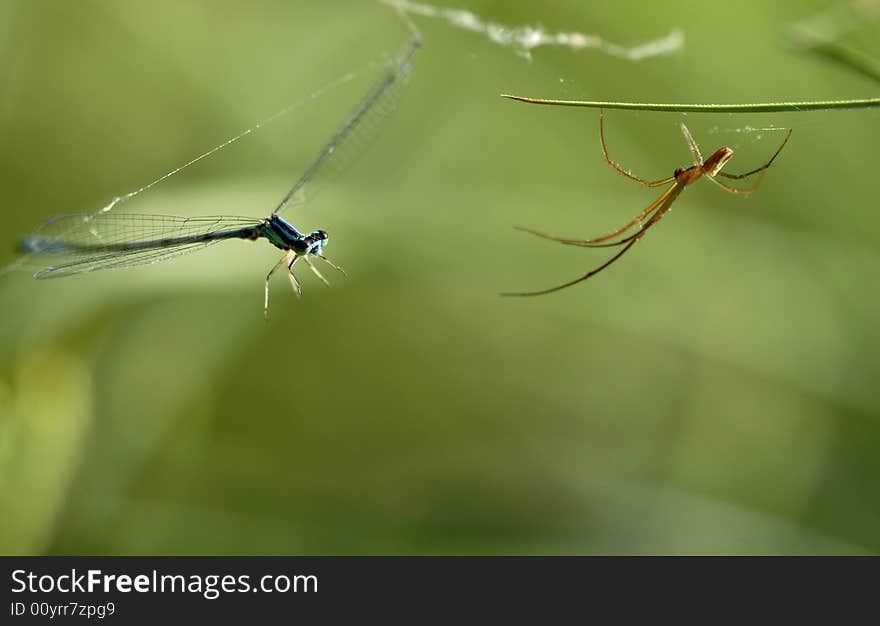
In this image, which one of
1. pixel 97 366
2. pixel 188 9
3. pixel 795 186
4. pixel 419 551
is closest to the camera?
pixel 97 366

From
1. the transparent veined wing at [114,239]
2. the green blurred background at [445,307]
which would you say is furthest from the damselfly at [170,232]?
the green blurred background at [445,307]

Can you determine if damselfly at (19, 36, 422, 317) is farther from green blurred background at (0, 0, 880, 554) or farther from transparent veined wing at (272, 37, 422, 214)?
green blurred background at (0, 0, 880, 554)

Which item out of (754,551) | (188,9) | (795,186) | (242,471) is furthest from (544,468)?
(188,9)

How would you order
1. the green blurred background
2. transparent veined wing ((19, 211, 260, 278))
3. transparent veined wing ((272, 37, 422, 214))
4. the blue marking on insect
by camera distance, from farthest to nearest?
the green blurred background, the blue marking on insect, transparent veined wing ((272, 37, 422, 214)), transparent veined wing ((19, 211, 260, 278))

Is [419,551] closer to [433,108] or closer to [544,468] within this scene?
[544,468]

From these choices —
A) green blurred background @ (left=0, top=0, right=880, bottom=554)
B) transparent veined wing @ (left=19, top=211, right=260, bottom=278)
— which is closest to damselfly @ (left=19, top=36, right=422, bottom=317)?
transparent veined wing @ (left=19, top=211, right=260, bottom=278)
